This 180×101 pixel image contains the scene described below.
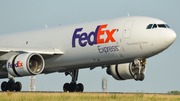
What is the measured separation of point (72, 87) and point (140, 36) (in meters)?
10.1

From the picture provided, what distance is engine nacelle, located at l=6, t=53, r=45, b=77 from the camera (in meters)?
25.0

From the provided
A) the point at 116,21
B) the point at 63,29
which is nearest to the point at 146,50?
the point at 116,21

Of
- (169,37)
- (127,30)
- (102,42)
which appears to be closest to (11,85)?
(102,42)

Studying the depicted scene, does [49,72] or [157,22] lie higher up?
[157,22]

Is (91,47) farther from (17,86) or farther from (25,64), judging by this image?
(17,86)

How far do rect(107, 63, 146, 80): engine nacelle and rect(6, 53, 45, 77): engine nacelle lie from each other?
6.32 m

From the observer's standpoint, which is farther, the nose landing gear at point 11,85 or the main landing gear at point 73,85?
the main landing gear at point 73,85

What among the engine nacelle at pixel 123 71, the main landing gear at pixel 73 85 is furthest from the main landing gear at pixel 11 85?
the engine nacelle at pixel 123 71

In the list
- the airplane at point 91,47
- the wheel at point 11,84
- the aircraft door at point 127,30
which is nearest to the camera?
the airplane at point 91,47

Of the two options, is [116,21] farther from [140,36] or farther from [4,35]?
[4,35]

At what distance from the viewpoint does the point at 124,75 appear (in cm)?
2900

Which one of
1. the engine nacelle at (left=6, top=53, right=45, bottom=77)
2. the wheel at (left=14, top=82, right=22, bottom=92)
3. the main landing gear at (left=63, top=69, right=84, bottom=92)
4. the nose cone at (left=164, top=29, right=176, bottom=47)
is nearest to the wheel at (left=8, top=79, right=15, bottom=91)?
the wheel at (left=14, top=82, right=22, bottom=92)

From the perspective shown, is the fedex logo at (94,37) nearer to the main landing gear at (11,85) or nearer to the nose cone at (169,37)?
the nose cone at (169,37)

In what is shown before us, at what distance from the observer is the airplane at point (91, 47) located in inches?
935
